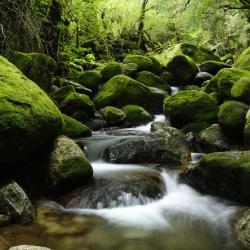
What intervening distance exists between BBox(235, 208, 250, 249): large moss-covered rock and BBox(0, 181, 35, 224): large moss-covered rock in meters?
2.93

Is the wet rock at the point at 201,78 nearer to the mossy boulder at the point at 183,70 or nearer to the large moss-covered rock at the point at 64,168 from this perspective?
the mossy boulder at the point at 183,70

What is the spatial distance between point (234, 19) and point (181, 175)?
1144cm

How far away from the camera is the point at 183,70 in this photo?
15.2 metres

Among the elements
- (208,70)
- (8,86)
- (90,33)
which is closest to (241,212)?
(8,86)

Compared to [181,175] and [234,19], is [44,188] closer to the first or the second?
[181,175]

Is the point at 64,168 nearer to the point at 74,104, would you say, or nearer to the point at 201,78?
the point at 74,104

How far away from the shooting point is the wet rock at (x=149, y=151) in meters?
7.81

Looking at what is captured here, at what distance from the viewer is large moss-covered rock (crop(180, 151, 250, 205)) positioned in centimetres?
567

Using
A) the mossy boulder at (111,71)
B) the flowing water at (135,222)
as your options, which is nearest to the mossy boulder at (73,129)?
the flowing water at (135,222)

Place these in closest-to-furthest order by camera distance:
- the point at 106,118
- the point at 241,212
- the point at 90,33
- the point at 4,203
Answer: the point at 4,203 < the point at 241,212 < the point at 106,118 < the point at 90,33

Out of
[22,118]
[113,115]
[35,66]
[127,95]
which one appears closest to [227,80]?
[127,95]

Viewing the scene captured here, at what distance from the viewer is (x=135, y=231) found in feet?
16.7

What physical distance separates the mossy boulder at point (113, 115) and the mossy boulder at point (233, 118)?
3380 mm

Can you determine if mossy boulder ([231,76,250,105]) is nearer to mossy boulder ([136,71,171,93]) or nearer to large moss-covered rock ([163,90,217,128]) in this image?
large moss-covered rock ([163,90,217,128])
